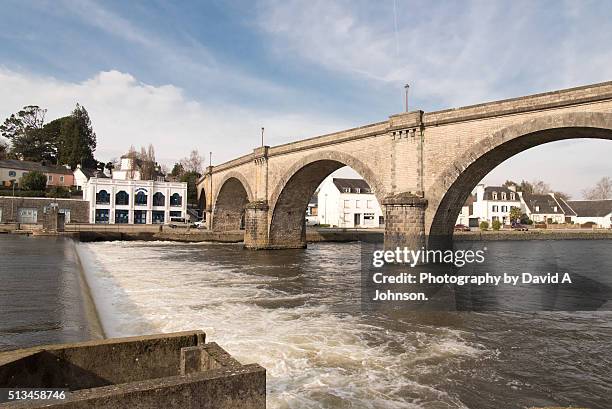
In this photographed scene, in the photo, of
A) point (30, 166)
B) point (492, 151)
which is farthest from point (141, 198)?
point (492, 151)

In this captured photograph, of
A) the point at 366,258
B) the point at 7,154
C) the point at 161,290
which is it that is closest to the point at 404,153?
the point at 366,258

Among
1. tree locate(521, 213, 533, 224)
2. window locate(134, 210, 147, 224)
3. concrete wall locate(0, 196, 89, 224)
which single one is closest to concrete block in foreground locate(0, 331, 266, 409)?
concrete wall locate(0, 196, 89, 224)

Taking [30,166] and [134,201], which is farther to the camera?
[30,166]

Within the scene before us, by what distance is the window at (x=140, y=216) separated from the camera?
5859 centimetres

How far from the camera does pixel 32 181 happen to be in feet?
189

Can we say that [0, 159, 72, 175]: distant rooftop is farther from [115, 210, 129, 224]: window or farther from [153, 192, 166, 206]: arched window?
[153, 192, 166, 206]: arched window

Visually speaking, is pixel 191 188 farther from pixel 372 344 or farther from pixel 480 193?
pixel 372 344

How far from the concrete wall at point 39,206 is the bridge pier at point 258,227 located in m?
28.5

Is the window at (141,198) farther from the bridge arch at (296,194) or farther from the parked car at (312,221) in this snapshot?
the bridge arch at (296,194)

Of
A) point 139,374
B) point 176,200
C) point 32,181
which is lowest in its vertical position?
point 139,374

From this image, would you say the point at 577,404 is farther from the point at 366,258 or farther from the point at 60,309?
the point at 366,258

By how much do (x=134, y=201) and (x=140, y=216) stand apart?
7.71ft

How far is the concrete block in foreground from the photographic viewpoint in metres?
2.99

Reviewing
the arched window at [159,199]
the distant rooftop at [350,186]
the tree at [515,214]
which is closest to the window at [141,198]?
the arched window at [159,199]
